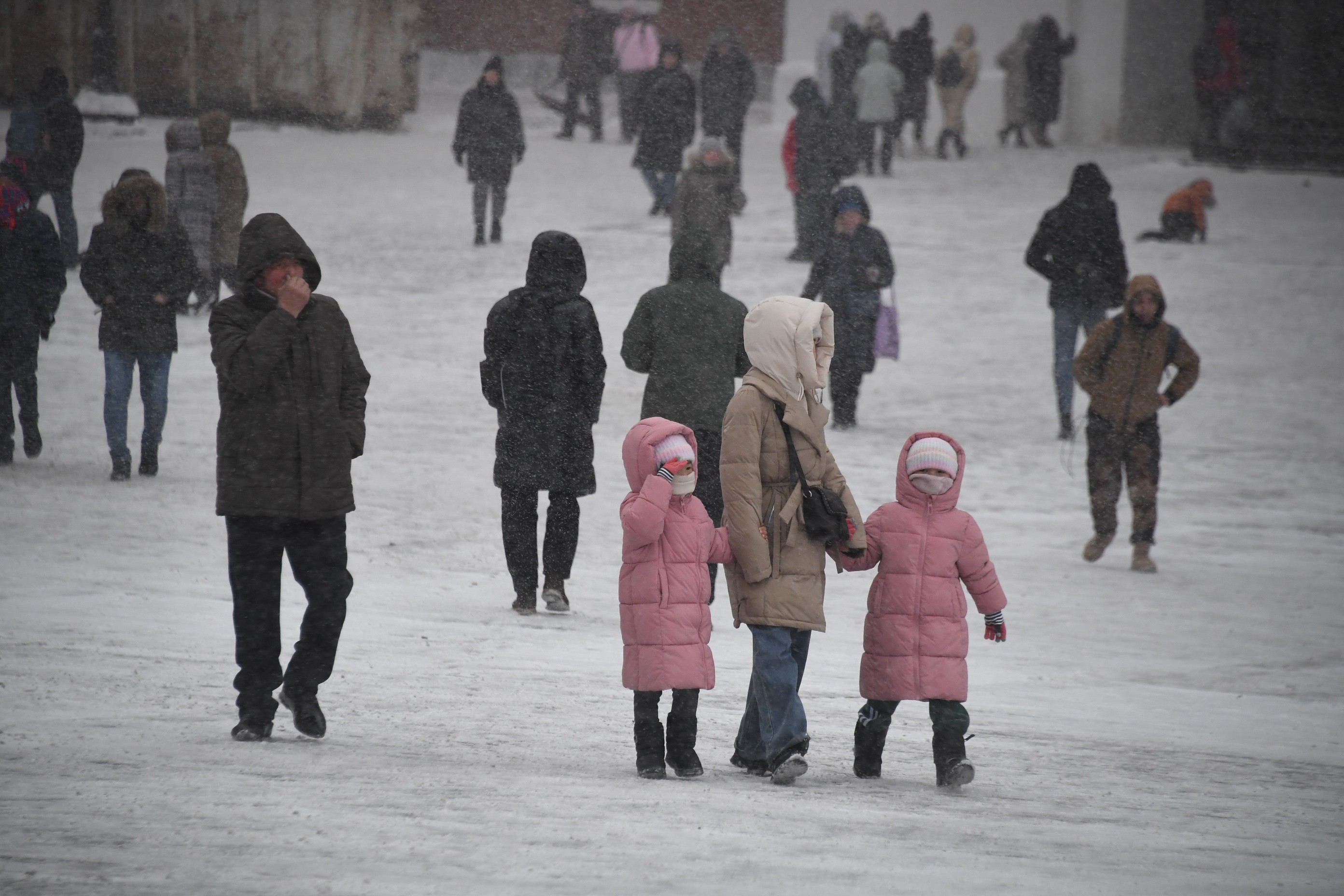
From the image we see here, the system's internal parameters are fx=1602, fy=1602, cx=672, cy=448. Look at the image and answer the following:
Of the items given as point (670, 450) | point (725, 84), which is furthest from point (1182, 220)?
point (670, 450)

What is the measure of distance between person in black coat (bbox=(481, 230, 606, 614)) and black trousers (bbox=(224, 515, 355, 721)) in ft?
7.18

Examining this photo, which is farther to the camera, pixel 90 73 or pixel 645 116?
pixel 90 73

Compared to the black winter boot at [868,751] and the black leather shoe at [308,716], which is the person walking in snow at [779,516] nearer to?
the black winter boot at [868,751]

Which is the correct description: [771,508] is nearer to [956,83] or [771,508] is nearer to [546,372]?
[546,372]

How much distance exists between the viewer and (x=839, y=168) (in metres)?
16.6

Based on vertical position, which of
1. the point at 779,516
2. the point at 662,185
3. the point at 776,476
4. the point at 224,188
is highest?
the point at 224,188

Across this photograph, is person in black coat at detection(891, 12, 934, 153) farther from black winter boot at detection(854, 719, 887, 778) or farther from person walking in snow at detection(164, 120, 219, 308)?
black winter boot at detection(854, 719, 887, 778)

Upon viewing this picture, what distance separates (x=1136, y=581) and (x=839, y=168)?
8493mm

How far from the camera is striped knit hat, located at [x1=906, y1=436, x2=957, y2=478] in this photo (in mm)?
4961

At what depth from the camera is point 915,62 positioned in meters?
24.1

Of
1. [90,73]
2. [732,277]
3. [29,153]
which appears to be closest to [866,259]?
[732,277]

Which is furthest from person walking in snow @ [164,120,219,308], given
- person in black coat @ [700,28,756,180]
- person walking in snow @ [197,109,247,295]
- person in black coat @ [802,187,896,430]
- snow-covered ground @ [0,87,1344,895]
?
person in black coat @ [700,28,756,180]

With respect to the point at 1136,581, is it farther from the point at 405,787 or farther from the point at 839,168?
the point at 839,168

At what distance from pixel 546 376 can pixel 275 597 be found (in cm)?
242
